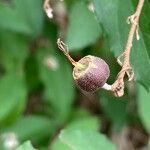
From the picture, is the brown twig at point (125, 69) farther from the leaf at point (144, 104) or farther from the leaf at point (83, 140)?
the leaf at point (144, 104)

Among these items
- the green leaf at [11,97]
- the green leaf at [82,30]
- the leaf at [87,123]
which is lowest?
the leaf at [87,123]

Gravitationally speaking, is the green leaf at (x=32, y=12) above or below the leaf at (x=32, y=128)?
above

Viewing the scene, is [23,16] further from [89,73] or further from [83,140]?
[89,73]

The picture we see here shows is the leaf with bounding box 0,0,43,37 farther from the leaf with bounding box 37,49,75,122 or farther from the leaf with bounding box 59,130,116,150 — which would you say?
the leaf with bounding box 59,130,116,150

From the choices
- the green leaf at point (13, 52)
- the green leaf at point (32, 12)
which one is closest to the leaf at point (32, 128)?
the green leaf at point (13, 52)

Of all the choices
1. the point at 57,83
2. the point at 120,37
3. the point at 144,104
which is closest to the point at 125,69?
the point at 120,37

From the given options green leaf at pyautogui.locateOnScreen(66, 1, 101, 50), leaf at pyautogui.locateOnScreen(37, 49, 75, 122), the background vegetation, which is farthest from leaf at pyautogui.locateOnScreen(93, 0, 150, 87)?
leaf at pyautogui.locateOnScreen(37, 49, 75, 122)
